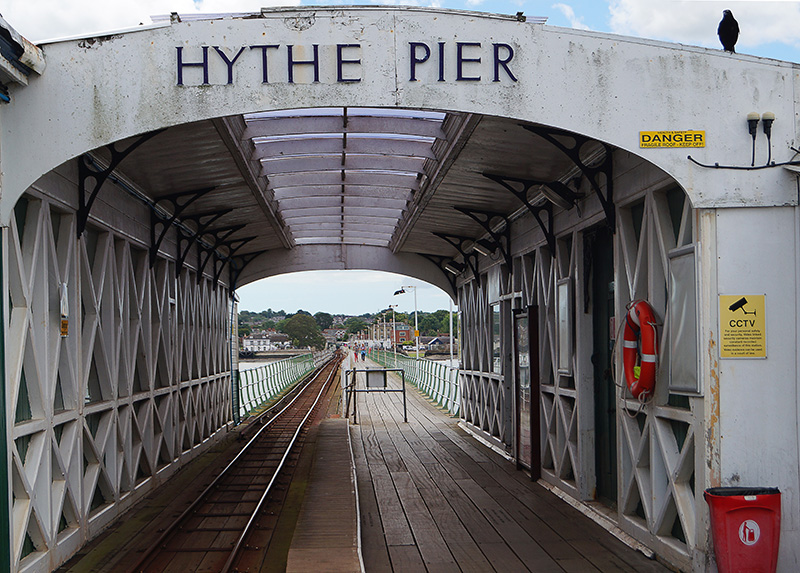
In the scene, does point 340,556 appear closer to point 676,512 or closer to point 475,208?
point 676,512

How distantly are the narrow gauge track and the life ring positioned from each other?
11.6 feet

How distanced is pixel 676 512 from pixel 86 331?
540cm

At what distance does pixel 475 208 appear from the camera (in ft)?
36.1

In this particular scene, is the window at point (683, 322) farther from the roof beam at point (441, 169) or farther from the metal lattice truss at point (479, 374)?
the metal lattice truss at point (479, 374)

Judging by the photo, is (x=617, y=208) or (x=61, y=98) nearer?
(x=61, y=98)

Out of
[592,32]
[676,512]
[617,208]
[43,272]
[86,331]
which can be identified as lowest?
[676,512]

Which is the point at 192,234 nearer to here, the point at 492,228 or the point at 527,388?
the point at 492,228

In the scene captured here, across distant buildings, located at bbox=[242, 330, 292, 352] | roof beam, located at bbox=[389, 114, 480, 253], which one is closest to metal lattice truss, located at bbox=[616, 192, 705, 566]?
roof beam, located at bbox=[389, 114, 480, 253]

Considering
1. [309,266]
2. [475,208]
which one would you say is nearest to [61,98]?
[475,208]

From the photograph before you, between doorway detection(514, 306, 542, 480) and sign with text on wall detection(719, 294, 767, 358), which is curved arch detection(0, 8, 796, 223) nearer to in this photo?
sign with text on wall detection(719, 294, 767, 358)

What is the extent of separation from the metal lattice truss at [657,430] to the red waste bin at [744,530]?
0.37 meters

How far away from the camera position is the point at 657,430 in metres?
6.04

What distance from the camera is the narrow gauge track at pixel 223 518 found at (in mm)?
6496

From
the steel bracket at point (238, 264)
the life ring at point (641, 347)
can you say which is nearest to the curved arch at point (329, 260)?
the steel bracket at point (238, 264)
